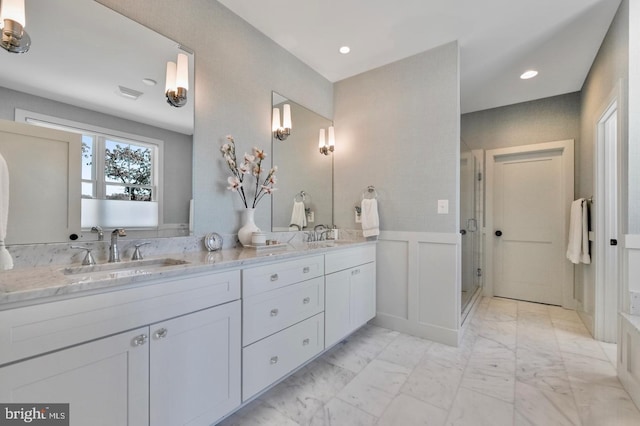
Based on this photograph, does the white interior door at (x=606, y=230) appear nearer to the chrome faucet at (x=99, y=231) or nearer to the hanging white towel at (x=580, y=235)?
the hanging white towel at (x=580, y=235)

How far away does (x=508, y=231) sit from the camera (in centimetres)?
376

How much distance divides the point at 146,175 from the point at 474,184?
3.80 m

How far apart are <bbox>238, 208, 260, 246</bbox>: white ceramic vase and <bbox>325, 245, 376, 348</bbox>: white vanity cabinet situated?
58 centimetres

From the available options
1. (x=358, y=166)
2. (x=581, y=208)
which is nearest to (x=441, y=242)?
(x=358, y=166)

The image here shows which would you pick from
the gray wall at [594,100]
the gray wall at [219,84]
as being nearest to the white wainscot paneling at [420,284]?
the gray wall at [594,100]

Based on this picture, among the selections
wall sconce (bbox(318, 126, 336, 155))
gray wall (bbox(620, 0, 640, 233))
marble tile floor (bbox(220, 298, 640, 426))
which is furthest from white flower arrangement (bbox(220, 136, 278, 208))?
gray wall (bbox(620, 0, 640, 233))

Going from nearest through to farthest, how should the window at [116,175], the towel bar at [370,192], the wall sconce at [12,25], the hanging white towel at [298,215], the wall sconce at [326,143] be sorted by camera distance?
1. the wall sconce at [12,25]
2. the window at [116,175]
3. the hanging white towel at [298,215]
4. the towel bar at [370,192]
5. the wall sconce at [326,143]

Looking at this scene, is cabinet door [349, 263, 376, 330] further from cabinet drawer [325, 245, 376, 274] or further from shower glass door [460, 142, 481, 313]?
shower glass door [460, 142, 481, 313]

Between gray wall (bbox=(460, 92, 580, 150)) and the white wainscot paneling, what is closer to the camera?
the white wainscot paneling

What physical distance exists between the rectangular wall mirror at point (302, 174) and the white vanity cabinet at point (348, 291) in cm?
58

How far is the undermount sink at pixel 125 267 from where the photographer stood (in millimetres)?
1229

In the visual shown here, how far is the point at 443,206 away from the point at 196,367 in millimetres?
2164

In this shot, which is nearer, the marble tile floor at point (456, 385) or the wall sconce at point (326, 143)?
the marble tile floor at point (456, 385)

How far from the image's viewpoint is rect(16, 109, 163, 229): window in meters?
1.38
